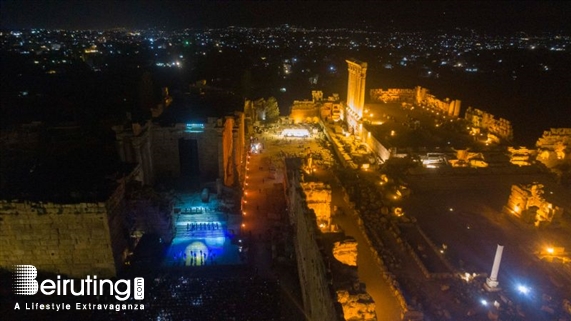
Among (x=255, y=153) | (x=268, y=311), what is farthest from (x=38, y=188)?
(x=255, y=153)

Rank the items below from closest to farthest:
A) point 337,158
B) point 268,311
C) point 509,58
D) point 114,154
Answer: point 268,311, point 114,154, point 337,158, point 509,58

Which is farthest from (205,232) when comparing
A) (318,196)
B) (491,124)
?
(491,124)

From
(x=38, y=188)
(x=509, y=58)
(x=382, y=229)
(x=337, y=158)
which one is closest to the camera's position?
(x=38, y=188)

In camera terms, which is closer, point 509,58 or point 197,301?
point 197,301

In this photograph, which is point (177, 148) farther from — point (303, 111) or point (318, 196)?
point (303, 111)

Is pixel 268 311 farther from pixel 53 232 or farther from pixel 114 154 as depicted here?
pixel 114 154

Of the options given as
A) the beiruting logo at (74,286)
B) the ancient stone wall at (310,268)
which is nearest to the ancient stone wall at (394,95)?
the ancient stone wall at (310,268)

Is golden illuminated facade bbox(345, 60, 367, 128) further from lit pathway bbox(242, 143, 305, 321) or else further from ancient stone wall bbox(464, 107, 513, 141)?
lit pathway bbox(242, 143, 305, 321)
